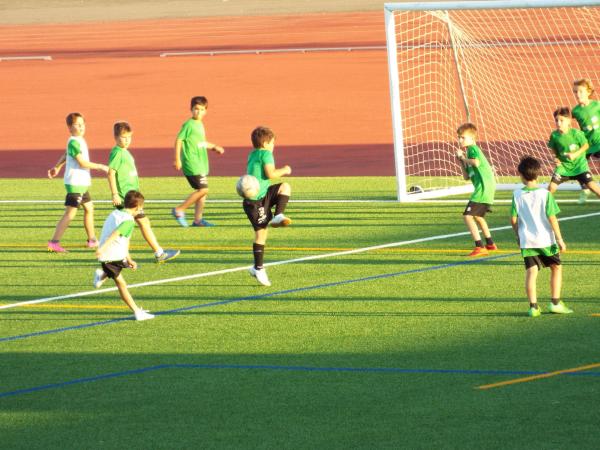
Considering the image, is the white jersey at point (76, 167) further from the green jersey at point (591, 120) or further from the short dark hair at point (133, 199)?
the green jersey at point (591, 120)

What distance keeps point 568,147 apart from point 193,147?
507 centimetres

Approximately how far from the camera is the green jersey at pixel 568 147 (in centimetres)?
1600

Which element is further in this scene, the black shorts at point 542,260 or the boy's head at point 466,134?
the boy's head at point 466,134

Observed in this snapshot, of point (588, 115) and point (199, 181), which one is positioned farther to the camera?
point (199, 181)

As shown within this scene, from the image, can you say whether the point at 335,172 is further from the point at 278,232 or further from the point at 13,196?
the point at 278,232

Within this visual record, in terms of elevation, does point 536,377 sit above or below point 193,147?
below

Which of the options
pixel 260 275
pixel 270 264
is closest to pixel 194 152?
pixel 270 264

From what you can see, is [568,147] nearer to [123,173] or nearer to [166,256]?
[166,256]

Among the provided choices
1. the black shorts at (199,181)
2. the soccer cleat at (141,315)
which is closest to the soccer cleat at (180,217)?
the black shorts at (199,181)

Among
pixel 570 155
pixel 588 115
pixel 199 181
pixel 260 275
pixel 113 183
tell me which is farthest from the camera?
pixel 199 181

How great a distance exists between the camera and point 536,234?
10.6 metres

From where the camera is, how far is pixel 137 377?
928cm

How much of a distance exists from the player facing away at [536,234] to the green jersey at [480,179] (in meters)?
3.47

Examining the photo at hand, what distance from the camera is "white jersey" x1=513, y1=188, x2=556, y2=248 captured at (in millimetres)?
10609
